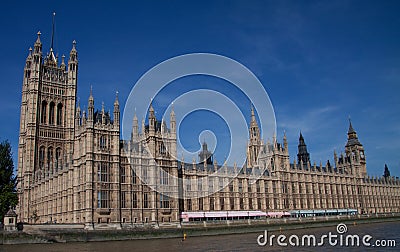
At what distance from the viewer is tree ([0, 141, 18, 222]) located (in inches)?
2926

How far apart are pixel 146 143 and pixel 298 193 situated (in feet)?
195

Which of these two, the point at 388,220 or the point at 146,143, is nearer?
the point at 146,143

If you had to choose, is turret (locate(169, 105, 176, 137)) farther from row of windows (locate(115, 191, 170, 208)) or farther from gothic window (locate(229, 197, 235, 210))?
gothic window (locate(229, 197, 235, 210))

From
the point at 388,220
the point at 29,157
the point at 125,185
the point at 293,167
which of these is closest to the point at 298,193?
the point at 293,167

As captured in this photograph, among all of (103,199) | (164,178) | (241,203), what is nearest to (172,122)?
(164,178)

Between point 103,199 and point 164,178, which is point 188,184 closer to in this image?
point 164,178

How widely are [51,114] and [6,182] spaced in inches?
1877

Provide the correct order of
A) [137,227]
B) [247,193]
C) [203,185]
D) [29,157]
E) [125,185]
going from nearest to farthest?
1. [137,227]
2. [125,185]
3. [203,185]
4. [247,193]
5. [29,157]

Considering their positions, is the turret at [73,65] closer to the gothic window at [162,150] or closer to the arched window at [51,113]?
the arched window at [51,113]

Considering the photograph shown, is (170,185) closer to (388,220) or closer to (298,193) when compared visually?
(298,193)

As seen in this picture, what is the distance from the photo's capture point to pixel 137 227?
69.6 metres

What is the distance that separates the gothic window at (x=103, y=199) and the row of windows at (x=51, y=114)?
59.7 metres

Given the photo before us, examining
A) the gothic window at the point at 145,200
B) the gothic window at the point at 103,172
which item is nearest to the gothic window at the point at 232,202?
the gothic window at the point at 145,200

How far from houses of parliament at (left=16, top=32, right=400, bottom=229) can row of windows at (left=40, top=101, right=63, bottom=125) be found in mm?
318
